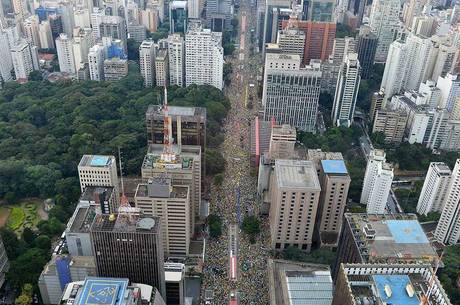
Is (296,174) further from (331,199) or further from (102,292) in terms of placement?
(102,292)

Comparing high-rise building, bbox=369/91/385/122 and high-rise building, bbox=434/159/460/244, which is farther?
high-rise building, bbox=369/91/385/122

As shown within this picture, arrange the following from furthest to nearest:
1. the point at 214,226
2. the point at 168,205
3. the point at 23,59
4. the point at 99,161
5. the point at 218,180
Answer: the point at 23,59 → the point at 218,180 → the point at 99,161 → the point at 214,226 → the point at 168,205

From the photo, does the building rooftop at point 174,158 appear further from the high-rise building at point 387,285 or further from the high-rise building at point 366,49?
→ the high-rise building at point 366,49

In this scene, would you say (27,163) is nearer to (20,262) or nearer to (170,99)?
(20,262)

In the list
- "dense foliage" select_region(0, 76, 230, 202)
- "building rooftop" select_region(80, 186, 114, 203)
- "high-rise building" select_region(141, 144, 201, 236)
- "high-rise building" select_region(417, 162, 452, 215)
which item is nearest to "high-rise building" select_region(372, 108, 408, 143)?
"high-rise building" select_region(417, 162, 452, 215)

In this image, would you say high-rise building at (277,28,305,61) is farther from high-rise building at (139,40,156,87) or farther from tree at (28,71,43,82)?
tree at (28,71,43,82)

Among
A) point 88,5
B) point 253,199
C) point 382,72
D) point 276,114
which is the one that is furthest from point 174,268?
point 88,5

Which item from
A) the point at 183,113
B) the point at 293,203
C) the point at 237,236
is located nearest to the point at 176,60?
the point at 183,113
